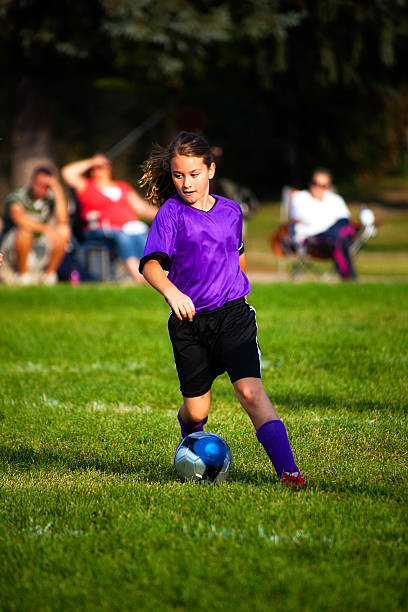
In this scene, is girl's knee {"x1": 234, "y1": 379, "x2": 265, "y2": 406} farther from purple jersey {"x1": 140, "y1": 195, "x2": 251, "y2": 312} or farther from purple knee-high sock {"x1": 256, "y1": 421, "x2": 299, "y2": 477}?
purple jersey {"x1": 140, "y1": 195, "x2": 251, "y2": 312}

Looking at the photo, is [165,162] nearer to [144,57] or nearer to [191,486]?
[191,486]

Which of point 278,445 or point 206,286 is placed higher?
point 206,286

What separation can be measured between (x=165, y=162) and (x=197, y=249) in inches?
20.6

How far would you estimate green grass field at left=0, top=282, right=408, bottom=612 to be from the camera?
3.11 m

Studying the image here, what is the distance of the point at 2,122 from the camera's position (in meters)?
25.2

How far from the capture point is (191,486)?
4270 millimetres

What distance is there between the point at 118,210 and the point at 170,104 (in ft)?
66.4

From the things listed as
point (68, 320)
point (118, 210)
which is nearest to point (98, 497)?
point (68, 320)

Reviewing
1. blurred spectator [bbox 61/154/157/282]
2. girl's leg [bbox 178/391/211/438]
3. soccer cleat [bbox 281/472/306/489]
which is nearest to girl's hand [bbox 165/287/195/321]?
girl's leg [bbox 178/391/211/438]

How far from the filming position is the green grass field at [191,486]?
10.2 feet

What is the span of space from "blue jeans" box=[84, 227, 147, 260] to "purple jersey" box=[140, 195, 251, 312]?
28.7 ft

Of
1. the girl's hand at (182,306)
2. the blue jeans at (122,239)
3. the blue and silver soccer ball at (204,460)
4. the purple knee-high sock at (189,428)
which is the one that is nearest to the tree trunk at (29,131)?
the blue jeans at (122,239)

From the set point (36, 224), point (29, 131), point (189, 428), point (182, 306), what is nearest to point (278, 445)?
point (189, 428)

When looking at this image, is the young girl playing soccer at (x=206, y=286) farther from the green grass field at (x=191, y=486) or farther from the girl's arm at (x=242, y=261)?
the green grass field at (x=191, y=486)
